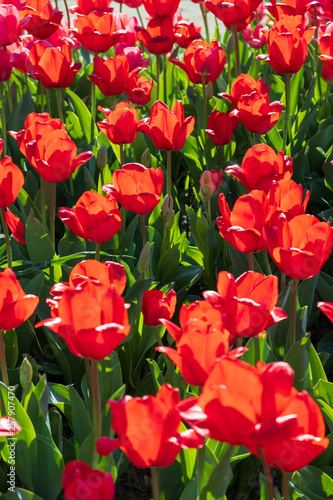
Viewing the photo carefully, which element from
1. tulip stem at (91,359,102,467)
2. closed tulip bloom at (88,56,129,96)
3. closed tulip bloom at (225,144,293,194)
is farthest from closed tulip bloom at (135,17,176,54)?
tulip stem at (91,359,102,467)

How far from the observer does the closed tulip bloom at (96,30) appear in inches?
83.4

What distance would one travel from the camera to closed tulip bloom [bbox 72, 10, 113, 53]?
2.12m

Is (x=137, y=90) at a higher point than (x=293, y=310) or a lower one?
higher

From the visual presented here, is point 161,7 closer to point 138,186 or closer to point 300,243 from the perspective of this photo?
point 138,186

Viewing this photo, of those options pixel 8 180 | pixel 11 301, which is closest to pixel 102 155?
pixel 8 180

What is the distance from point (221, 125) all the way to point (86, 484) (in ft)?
4.37

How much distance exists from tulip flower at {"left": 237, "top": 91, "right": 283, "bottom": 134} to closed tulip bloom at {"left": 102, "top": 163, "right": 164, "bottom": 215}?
0.43 m

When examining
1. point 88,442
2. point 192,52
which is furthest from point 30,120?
point 88,442

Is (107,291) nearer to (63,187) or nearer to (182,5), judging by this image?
(63,187)

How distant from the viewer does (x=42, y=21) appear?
2164 millimetres

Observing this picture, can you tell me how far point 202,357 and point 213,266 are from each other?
107 cm

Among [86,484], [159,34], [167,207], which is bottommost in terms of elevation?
[167,207]

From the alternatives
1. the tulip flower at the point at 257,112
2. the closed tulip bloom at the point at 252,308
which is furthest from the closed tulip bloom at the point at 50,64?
the closed tulip bloom at the point at 252,308

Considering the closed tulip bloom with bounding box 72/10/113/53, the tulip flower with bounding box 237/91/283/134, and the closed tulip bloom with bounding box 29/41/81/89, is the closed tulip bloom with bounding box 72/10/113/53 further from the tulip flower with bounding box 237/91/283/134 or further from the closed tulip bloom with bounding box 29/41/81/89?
the tulip flower with bounding box 237/91/283/134
